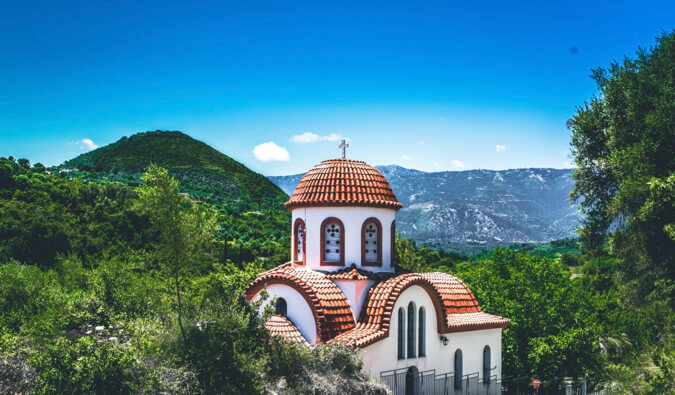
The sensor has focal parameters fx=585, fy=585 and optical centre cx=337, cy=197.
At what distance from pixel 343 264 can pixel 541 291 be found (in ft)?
35.4

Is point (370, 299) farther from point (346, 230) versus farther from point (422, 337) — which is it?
point (346, 230)

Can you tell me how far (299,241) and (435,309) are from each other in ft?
17.4

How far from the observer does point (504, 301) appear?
25.7 metres

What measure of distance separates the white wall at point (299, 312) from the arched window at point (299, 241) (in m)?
2.52

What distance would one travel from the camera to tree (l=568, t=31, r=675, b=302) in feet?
73.3

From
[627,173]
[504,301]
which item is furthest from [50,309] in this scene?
[627,173]

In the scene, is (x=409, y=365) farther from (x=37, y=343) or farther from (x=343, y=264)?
(x=37, y=343)

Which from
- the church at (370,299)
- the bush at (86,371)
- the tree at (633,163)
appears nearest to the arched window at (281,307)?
the church at (370,299)

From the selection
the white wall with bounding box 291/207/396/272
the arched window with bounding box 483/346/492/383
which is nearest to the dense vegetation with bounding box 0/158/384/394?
the white wall with bounding box 291/207/396/272

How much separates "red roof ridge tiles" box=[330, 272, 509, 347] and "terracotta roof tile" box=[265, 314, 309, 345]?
1.13m

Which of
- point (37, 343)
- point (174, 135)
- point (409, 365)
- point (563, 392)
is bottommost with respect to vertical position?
point (563, 392)

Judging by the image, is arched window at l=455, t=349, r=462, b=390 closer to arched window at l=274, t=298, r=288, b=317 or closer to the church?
the church

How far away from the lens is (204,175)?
78.6 meters

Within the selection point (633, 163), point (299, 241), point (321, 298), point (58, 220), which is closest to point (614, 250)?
point (633, 163)
